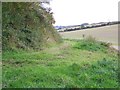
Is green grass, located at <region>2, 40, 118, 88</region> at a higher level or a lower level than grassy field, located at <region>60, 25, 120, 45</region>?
lower

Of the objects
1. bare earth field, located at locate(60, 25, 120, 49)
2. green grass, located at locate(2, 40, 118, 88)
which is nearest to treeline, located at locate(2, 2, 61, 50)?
green grass, located at locate(2, 40, 118, 88)

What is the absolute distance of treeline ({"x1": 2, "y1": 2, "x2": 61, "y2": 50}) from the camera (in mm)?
13883

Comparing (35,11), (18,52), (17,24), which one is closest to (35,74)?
(18,52)

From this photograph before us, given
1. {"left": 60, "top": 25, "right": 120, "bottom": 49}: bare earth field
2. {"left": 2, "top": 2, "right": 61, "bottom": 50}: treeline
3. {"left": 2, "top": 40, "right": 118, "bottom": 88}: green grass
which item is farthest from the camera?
{"left": 60, "top": 25, "right": 120, "bottom": 49}: bare earth field

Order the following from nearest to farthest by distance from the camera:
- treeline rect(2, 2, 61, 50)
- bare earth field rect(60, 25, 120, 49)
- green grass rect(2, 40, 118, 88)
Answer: green grass rect(2, 40, 118, 88)
treeline rect(2, 2, 61, 50)
bare earth field rect(60, 25, 120, 49)

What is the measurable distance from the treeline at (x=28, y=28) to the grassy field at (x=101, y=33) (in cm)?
689

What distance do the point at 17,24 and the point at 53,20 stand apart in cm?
436

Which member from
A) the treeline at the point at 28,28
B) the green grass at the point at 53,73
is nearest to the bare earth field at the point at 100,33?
the treeline at the point at 28,28

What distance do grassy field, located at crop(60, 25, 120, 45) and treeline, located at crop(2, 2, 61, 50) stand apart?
6885mm

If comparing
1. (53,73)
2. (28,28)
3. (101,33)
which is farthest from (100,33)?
(53,73)

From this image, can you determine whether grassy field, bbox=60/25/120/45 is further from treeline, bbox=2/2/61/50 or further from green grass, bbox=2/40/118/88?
green grass, bbox=2/40/118/88

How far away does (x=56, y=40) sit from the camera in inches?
792

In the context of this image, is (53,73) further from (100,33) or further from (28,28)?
(100,33)

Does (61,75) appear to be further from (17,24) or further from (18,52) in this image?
(17,24)
